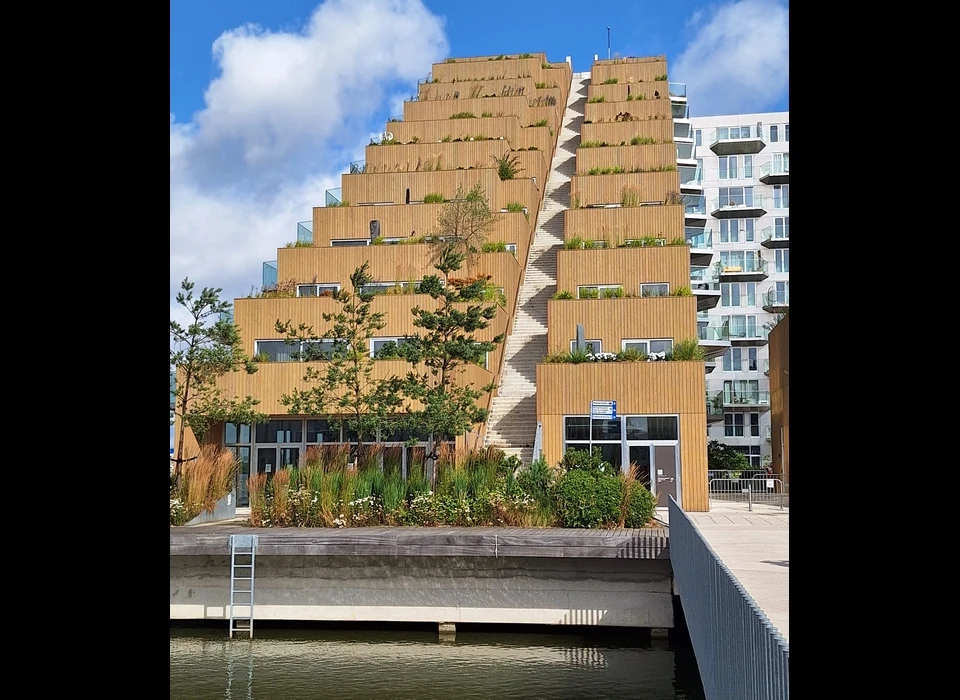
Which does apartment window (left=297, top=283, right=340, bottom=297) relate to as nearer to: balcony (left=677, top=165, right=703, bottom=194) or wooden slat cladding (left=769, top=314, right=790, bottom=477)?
wooden slat cladding (left=769, top=314, right=790, bottom=477)

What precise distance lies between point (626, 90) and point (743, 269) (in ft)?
45.1

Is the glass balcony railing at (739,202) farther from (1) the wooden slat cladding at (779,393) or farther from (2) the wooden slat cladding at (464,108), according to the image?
(1) the wooden slat cladding at (779,393)

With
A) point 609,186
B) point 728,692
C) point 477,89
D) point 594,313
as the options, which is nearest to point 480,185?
point 609,186

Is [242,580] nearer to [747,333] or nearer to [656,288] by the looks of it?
[656,288]

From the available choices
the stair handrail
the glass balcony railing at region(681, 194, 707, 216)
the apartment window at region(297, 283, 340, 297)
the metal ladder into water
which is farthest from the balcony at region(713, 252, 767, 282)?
the metal ladder into water

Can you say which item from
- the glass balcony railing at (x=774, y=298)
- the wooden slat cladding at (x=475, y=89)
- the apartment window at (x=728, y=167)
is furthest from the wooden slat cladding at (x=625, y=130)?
the apartment window at (x=728, y=167)

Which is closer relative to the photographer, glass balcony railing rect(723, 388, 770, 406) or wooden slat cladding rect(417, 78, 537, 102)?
wooden slat cladding rect(417, 78, 537, 102)

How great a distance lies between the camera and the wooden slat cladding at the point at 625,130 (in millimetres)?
40750

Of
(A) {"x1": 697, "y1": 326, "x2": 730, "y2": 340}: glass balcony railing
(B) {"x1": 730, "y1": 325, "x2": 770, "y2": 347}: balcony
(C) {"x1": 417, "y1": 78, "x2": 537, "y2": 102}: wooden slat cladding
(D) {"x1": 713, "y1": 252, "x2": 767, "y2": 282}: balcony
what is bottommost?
(A) {"x1": 697, "y1": 326, "x2": 730, "y2": 340}: glass balcony railing

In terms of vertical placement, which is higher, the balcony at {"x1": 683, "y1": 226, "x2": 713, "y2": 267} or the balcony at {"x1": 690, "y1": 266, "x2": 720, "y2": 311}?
the balcony at {"x1": 683, "y1": 226, "x2": 713, "y2": 267}

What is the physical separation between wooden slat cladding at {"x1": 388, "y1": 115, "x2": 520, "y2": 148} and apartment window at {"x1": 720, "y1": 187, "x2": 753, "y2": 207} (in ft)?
79.0

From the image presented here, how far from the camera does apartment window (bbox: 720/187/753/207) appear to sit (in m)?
59.4

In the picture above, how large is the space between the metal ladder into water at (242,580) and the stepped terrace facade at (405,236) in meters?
3.90
